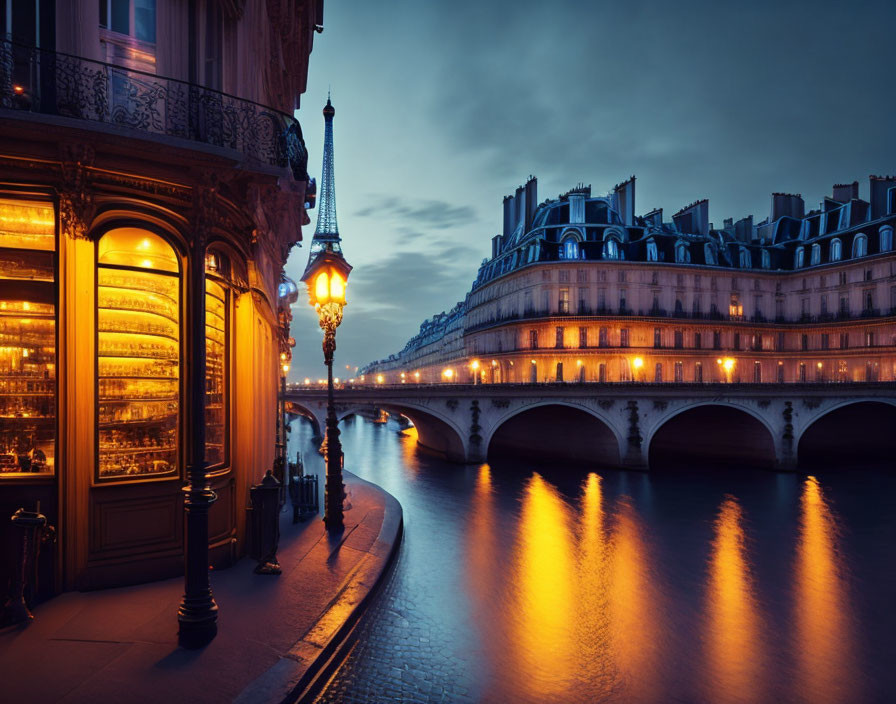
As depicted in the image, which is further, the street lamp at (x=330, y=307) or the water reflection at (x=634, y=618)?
the street lamp at (x=330, y=307)

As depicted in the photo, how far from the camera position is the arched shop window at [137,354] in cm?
807

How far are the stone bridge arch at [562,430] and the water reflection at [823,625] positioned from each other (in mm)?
14671

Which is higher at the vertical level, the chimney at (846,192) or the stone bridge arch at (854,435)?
the chimney at (846,192)

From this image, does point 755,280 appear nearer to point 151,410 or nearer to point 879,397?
point 879,397

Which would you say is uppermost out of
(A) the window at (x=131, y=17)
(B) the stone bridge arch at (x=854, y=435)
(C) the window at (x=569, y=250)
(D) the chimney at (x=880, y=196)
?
(D) the chimney at (x=880, y=196)

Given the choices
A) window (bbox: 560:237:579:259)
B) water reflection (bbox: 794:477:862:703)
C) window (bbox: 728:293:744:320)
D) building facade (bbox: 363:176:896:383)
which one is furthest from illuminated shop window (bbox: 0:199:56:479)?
window (bbox: 728:293:744:320)

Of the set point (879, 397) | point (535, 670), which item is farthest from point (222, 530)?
point (879, 397)

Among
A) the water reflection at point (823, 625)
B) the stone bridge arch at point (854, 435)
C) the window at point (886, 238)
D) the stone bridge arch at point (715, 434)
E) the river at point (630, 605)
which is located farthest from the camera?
the window at point (886, 238)

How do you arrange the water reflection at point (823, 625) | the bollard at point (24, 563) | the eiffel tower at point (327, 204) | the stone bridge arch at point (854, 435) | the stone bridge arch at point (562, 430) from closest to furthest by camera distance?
the bollard at point (24, 563) < the water reflection at point (823, 625) < the stone bridge arch at point (562, 430) < the stone bridge arch at point (854, 435) < the eiffel tower at point (327, 204)

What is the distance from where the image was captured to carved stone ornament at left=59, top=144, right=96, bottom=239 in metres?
7.16

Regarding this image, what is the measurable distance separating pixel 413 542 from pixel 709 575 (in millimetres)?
7578

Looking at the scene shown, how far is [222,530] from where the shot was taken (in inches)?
368

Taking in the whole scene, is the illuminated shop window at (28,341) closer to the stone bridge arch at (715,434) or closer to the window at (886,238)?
the stone bridge arch at (715,434)

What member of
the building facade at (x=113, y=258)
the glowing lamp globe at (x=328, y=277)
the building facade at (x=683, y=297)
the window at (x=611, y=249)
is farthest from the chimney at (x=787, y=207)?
the building facade at (x=113, y=258)
